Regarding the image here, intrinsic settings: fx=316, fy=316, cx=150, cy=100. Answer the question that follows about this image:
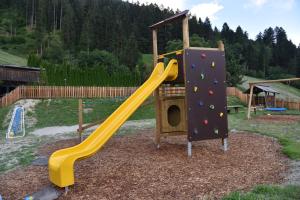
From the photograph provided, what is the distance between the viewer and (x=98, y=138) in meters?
7.00

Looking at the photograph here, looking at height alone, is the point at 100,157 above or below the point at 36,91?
below

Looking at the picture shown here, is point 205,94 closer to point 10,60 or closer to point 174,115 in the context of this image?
point 174,115

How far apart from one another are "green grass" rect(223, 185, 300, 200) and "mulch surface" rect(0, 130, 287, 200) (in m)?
0.29

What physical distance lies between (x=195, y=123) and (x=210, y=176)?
94.1 inches

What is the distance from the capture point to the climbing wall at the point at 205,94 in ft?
28.5

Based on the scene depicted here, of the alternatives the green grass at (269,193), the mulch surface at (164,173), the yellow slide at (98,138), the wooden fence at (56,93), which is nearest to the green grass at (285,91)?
the wooden fence at (56,93)

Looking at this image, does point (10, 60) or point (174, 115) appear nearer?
point (174, 115)

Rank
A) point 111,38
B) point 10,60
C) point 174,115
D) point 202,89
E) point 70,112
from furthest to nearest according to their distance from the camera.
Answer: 1. point 111,38
2. point 10,60
3. point 70,112
4. point 174,115
5. point 202,89

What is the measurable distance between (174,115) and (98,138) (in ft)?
13.5

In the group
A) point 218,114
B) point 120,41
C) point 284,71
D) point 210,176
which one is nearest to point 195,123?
point 218,114

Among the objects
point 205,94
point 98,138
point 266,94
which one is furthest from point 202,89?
point 266,94

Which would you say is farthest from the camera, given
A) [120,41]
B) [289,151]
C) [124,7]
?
[124,7]

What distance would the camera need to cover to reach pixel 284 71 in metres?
98.4

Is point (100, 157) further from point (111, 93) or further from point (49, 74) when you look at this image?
point (49, 74)
